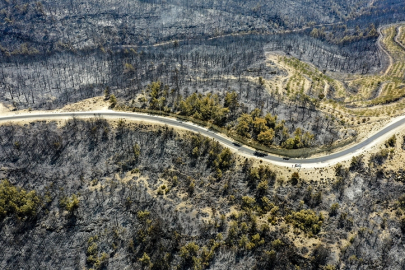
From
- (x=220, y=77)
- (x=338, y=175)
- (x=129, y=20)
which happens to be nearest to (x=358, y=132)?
(x=338, y=175)

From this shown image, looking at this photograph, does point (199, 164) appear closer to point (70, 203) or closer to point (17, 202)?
point (70, 203)

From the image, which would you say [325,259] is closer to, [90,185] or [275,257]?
[275,257]

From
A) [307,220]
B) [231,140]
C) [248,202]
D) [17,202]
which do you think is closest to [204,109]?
[231,140]

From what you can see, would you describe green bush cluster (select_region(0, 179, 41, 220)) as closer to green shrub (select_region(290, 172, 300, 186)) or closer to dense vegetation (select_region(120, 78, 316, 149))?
dense vegetation (select_region(120, 78, 316, 149))

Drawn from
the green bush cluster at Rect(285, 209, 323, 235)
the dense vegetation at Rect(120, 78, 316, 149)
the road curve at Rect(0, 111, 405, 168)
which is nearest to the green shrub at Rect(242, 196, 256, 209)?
the green bush cluster at Rect(285, 209, 323, 235)

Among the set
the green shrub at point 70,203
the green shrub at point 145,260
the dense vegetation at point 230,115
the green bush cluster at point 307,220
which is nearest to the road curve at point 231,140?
the dense vegetation at point 230,115
